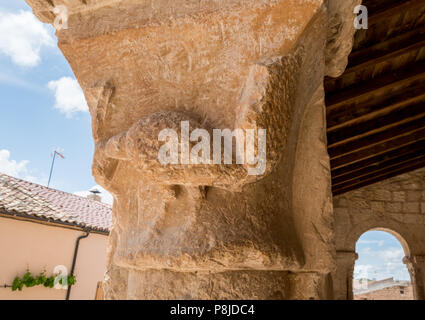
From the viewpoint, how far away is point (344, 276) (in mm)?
4785

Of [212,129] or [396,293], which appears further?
[396,293]

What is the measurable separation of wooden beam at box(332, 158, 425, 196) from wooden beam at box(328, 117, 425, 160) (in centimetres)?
126

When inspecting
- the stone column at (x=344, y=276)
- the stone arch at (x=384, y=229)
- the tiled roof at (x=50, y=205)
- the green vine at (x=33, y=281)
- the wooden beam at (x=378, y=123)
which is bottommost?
the green vine at (x=33, y=281)

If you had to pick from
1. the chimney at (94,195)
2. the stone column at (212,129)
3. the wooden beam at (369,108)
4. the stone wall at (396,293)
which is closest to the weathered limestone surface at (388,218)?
the wooden beam at (369,108)

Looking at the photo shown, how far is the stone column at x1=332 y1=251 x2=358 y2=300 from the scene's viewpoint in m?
4.70

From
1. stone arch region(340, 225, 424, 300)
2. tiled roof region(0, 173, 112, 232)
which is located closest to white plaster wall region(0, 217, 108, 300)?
tiled roof region(0, 173, 112, 232)

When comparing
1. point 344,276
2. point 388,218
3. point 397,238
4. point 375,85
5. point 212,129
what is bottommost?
point 344,276

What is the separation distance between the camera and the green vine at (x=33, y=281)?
215 inches

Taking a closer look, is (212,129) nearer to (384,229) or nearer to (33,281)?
(384,229)

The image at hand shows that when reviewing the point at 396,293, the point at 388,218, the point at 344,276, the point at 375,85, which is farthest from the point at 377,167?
the point at 396,293

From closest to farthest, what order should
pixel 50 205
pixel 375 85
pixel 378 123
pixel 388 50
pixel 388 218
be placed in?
pixel 388 50, pixel 375 85, pixel 378 123, pixel 388 218, pixel 50 205

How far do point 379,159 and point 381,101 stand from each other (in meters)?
1.59

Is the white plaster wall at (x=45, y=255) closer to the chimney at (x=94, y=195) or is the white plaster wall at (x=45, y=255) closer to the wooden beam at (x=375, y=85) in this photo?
the chimney at (x=94, y=195)
